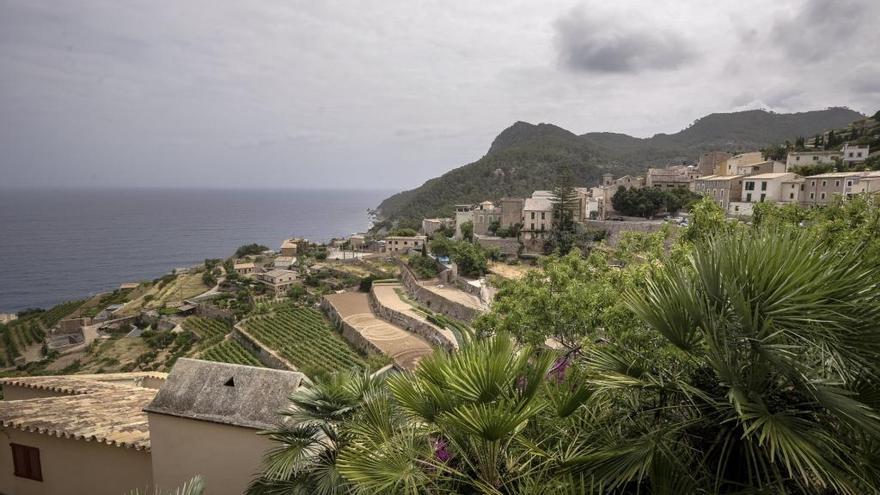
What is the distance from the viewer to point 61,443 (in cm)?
720

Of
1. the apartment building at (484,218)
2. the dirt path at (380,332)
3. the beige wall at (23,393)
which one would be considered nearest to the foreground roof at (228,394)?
the beige wall at (23,393)

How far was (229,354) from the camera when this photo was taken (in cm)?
3081

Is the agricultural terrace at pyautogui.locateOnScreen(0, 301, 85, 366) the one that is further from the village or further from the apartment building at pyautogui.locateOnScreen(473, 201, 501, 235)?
the apartment building at pyautogui.locateOnScreen(473, 201, 501, 235)

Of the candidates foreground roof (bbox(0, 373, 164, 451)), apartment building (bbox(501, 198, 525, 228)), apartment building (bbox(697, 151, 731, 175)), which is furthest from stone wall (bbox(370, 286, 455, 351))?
apartment building (bbox(697, 151, 731, 175))

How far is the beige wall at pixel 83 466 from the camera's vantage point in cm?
715

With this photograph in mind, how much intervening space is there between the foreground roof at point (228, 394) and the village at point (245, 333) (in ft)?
0.06

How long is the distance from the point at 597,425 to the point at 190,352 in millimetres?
35718

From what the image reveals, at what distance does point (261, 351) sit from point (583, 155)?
301 ft

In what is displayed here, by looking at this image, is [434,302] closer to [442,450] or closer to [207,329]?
[207,329]

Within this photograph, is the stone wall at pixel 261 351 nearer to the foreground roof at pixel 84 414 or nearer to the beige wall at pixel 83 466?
the foreground roof at pixel 84 414

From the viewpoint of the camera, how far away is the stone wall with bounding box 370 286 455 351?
29.5 metres

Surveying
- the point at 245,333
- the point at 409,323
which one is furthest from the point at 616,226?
the point at 245,333

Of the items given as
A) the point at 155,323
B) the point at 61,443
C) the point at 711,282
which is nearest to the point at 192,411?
the point at 61,443

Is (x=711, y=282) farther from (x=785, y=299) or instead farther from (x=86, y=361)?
(x=86, y=361)
